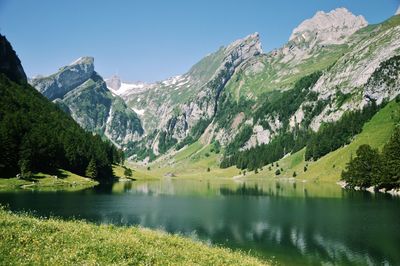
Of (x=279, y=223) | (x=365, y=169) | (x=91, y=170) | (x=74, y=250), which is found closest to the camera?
(x=74, y=250)

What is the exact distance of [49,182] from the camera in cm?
12162

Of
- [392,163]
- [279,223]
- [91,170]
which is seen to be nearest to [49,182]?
[91,170]

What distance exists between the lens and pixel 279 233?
60.1 metres

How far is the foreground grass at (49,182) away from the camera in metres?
108

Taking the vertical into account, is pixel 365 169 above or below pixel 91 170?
above

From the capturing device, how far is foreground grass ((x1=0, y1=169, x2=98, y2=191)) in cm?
10830

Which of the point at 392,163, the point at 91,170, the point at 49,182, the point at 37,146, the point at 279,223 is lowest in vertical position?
the point at 279,223

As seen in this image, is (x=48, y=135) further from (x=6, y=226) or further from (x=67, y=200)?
(x=6, y=226)

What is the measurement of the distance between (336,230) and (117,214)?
4021cm

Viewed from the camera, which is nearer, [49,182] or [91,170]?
[49,182]

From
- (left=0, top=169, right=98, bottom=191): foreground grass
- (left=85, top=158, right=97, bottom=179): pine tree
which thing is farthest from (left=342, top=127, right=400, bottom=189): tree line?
(left=85, top=158, right=97, bottom=179): pine tree

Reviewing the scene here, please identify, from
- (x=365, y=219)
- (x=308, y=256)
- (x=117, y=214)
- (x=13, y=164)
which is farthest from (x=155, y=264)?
(x=13, y=164)

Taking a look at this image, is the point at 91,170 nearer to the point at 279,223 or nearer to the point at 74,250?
the point at 279,223

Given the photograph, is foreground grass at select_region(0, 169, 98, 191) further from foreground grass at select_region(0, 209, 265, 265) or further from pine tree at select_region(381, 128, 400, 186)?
pine tree at select_region(381, 128, 400, 186)
